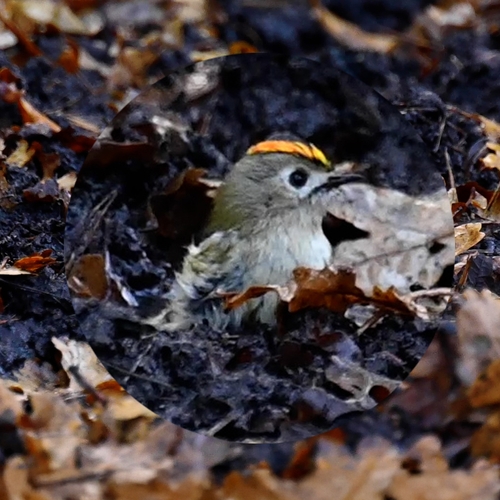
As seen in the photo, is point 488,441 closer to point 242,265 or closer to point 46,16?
point 242,265

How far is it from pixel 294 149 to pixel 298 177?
0.38ft

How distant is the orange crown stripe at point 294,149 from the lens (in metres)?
3.36

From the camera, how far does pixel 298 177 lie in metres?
3.44

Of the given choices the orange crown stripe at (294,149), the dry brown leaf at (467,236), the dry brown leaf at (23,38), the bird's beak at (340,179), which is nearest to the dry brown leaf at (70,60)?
the dry brown leaf at (23,38)

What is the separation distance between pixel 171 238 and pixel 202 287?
22cm

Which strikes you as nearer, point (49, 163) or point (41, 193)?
point (41, 193)

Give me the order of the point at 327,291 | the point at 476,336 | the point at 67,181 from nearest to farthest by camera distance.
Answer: the point at 476,336
the point at 327,291
the point at 67,181

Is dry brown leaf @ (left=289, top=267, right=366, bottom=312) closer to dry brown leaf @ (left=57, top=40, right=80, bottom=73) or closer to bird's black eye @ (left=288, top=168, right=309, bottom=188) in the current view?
bird's black eye @ (left=288, top=168, right=309, bottom=188)

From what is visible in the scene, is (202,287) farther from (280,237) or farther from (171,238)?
(280,237)

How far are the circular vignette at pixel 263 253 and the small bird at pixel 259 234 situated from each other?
0.03 ft

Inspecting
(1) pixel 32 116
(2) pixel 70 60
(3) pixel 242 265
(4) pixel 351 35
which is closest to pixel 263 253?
(3) pixel 242 265

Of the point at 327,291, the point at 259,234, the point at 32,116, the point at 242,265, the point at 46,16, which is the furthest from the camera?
the point at 46,16

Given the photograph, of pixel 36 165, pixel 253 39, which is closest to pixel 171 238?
pixel 36 165

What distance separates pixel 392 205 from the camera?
3.11 m
